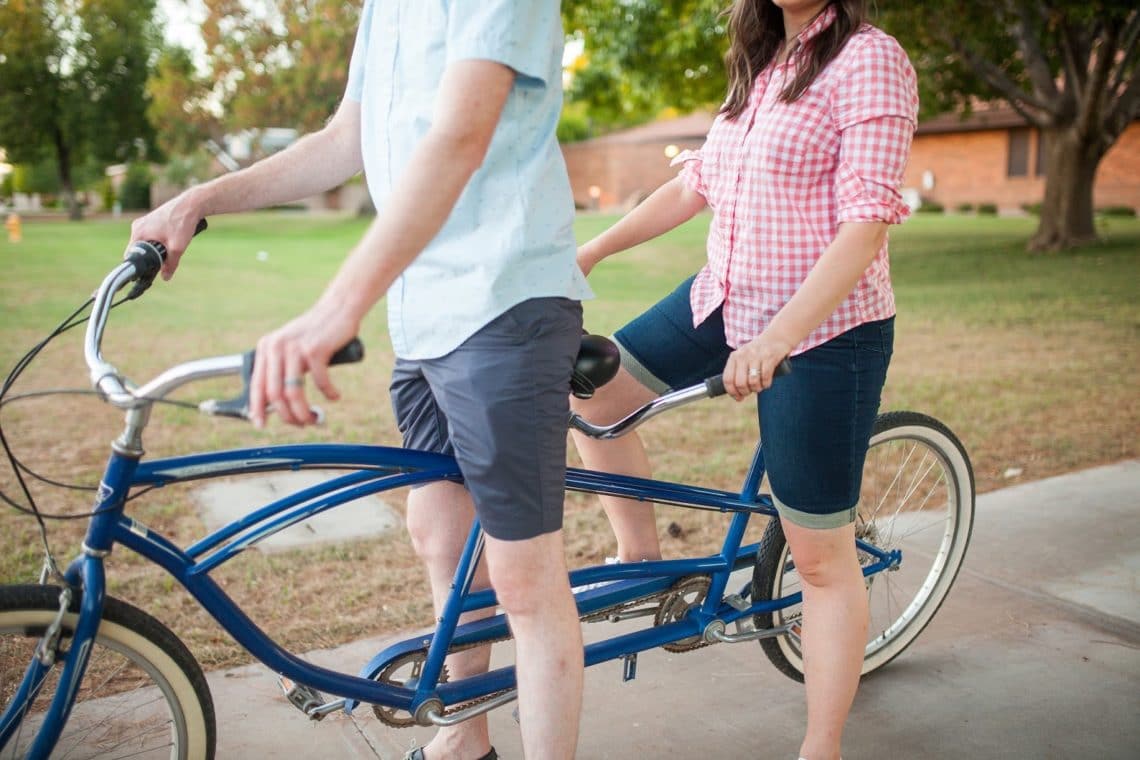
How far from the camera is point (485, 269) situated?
5.82 feet

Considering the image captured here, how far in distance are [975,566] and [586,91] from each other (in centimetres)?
1586

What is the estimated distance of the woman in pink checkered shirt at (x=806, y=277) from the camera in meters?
2.04

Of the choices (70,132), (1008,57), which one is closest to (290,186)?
(1008,57)

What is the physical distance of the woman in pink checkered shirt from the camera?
6.68ft

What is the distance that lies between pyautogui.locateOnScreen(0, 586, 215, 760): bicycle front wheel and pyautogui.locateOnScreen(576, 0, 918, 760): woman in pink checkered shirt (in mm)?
1094

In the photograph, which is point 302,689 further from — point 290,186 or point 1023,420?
point 1023,420

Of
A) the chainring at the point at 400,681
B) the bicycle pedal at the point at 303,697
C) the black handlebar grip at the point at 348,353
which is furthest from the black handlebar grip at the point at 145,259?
the chainring at the point at 400,681

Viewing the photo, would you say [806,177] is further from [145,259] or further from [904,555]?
[904,555]

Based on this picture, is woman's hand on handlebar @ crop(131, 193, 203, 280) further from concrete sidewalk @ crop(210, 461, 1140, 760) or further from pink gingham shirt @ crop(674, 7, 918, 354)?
concrete sidewalk @ crop(210, 461, 1140, 760)

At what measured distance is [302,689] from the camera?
2.15 m

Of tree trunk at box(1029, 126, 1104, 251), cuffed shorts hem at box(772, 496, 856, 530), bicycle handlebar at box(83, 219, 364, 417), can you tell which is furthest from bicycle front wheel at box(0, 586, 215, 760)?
tree trunk at box(1029, 126, 1104, 251)

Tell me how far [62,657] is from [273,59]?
1446 inches

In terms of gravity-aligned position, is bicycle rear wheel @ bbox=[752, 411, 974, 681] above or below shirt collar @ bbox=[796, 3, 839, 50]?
below

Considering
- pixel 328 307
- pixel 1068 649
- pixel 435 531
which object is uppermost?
pixel 328 307
